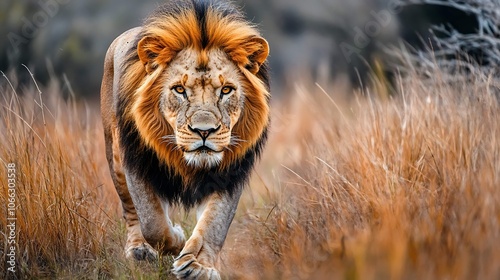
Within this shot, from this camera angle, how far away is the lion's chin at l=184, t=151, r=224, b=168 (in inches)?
194

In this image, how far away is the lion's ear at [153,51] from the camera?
16.9 feet

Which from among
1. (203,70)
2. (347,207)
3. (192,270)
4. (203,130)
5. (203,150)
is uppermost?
(203,70)

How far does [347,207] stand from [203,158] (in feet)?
2.98

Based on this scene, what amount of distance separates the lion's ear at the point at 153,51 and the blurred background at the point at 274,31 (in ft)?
29.3

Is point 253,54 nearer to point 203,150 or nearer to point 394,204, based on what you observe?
point 203,150

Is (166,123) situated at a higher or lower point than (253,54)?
lower

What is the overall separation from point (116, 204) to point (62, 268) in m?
1.47

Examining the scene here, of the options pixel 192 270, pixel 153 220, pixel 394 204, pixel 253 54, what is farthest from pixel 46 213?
pixel 394 204

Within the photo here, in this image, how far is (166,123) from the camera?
5176 mm

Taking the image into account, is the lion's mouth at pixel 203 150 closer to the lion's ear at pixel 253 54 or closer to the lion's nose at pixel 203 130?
the lion's nose at pixel 203 130

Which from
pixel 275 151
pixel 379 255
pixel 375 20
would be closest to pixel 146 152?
pixel 379 255

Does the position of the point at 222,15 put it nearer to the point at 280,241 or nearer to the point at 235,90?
the point at 235,90

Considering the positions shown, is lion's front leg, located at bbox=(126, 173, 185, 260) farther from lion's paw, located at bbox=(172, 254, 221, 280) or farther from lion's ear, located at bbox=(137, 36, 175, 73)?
lion's ear, located at bbox=(137, 36, 175, 73)

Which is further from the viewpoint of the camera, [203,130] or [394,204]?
[203,130]
